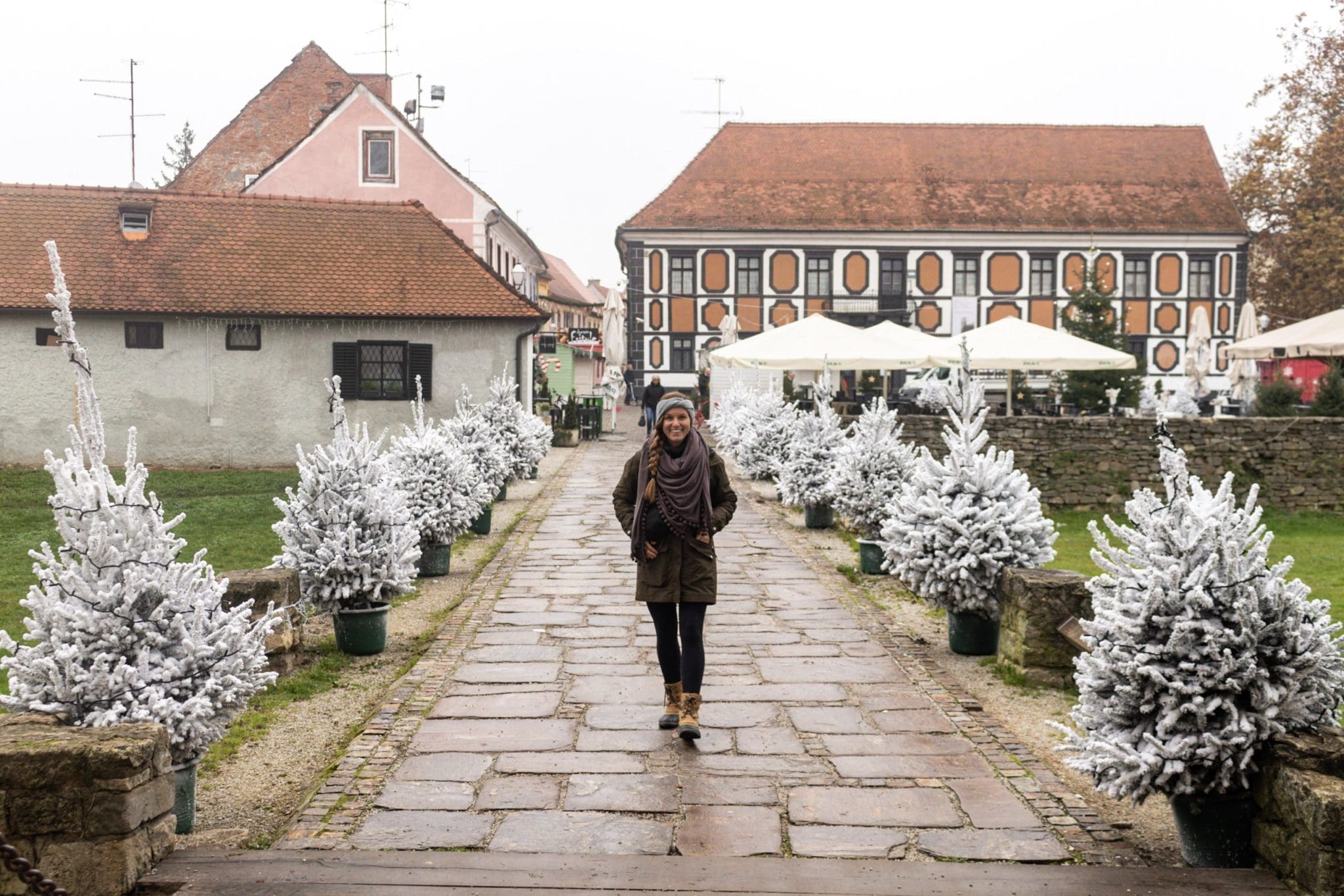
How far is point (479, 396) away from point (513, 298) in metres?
1.88

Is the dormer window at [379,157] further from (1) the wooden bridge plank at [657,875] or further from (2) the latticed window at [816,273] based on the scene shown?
(1) the wooden bridge plank at [657,875]

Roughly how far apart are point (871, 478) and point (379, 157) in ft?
83.2

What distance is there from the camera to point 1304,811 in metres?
4.35

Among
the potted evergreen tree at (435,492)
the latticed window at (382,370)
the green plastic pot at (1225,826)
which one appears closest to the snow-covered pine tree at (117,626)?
the green plastic pot at (1225,826)

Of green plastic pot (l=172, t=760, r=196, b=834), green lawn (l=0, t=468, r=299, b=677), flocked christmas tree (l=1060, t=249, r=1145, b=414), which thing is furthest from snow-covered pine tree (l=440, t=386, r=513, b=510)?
flocked christmas tree (l=1060, t=249, r=1145, b=414)

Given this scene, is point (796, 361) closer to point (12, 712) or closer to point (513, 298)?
point (513, 298)

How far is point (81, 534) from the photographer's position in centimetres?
506

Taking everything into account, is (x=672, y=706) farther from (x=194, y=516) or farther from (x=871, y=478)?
(x=194, y=516)

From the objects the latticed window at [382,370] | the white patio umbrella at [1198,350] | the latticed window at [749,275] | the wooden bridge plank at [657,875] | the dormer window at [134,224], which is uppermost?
the latticed window at [749,275]

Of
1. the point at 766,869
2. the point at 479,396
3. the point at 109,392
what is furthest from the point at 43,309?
the point at 766,869

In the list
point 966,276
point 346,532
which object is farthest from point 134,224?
point 966,276

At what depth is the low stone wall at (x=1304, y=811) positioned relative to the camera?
4234 mm

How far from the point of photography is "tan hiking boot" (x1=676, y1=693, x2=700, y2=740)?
20.8ft

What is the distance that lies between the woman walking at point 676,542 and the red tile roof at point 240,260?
1778cm
